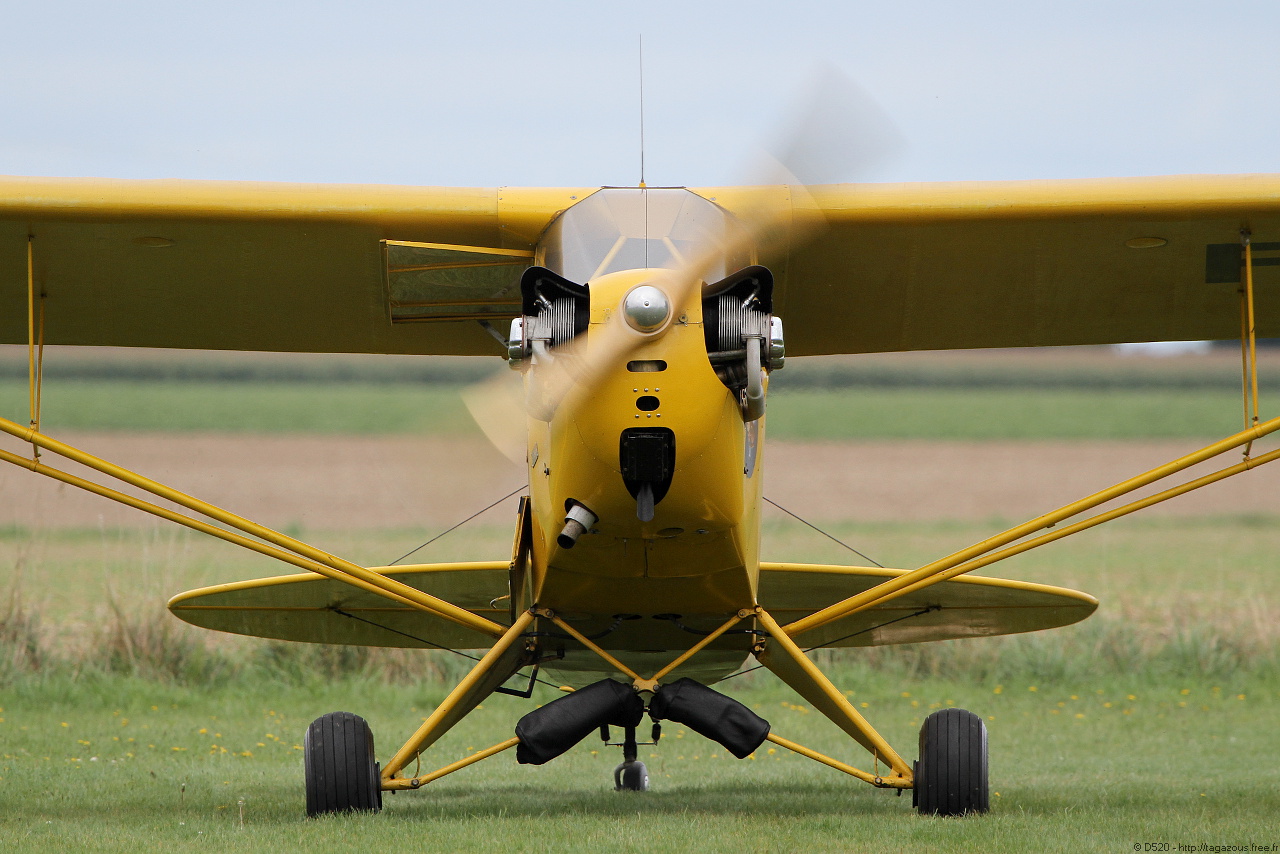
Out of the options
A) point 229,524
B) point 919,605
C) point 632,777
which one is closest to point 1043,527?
point 919,605

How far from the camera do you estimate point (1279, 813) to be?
6.91 m

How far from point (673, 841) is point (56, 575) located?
41.6 ft

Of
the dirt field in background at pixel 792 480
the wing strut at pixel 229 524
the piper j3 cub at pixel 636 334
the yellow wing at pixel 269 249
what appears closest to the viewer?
the piper j3 cub at pixel 636 334

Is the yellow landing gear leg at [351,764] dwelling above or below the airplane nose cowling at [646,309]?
below

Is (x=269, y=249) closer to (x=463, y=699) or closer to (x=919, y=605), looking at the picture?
(x=463, y=699)

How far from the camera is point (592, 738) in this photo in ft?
41.1

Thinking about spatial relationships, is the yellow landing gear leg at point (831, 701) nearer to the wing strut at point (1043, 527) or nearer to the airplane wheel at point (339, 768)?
the wing strut at point (1043, 527)

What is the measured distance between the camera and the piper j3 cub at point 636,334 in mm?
5746

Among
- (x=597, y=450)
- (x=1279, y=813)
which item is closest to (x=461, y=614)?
(x=597, y=450)

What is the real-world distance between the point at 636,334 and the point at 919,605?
149 inches

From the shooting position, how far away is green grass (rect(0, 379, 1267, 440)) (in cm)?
1764

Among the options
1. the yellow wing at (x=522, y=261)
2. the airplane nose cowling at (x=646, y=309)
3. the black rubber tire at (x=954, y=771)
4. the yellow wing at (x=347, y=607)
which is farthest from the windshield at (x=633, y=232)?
the black rubber tire at (x=954, y=771)

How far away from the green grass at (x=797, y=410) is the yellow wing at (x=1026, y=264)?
4300 mm

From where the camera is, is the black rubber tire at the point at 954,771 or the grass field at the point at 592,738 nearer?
the grass field at the point at 592,738
